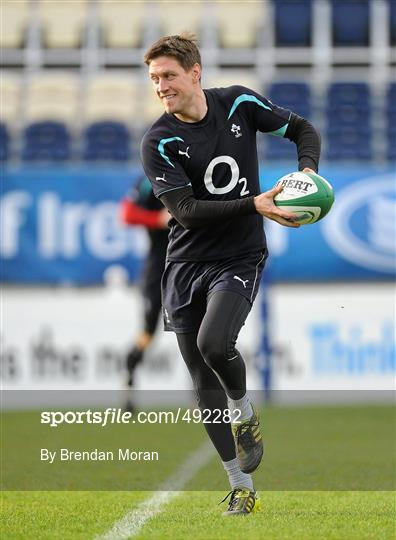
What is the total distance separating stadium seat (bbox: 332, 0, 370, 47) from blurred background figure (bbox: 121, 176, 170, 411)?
801cm

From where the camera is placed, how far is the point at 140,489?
6.90m

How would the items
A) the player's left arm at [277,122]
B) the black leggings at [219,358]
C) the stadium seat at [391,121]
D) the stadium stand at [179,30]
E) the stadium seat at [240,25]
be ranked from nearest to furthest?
the black leggings at [219,358] < the player's left arm at [277,122] < the stadium seat at [391,121] < the stadium stand at [179,30] < the stadium seat at [240,25]

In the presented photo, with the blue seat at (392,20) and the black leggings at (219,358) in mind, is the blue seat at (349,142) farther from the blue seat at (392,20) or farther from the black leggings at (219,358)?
the black leggings at (219,358)

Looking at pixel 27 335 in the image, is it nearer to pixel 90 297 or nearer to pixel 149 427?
pixel 90 297

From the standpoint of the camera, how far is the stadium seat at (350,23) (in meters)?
18.2

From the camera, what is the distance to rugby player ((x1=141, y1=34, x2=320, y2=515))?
564cm

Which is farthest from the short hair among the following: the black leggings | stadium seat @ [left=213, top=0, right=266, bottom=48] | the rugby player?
stadium seat @ [left=213, top=0, right=266, bottom=48]

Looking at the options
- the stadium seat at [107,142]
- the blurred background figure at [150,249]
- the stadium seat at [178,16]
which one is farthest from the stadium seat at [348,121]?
the blurred background figure at [150,249]

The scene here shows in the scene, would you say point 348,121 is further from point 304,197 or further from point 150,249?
point 304,197

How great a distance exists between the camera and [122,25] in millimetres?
18266

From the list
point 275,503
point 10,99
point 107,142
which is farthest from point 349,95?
point 275,503

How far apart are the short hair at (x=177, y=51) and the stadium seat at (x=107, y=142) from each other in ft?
33.9

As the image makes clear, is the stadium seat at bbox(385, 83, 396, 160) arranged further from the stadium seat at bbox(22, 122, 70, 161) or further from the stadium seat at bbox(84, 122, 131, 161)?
the stadium seat at bbox(22, 122, 70, 161)

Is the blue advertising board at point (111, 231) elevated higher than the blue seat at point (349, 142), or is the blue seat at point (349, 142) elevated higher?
the blue seat at point (349, 142)
